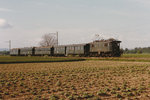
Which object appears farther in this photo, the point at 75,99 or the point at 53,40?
the point at 53,40

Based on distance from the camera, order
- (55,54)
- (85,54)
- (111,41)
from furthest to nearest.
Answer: (55,54) < (85,54) < (111,41)

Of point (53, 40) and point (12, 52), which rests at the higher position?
point (53, 40)

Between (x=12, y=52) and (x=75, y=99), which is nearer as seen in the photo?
(x=75, y=99)

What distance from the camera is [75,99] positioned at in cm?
781

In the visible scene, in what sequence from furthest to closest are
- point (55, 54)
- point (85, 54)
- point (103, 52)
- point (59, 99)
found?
point (55, 54) < point (85, 54) < point (103, 52) < point (59, 99)

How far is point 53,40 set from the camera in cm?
9675

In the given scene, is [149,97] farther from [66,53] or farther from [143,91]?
[66,53]

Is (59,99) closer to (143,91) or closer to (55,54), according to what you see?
(143,91)

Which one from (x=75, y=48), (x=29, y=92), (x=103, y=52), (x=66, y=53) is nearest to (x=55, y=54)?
(x=66, y=53)

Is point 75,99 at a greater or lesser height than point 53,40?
lesser

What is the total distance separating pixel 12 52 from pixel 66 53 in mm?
44633

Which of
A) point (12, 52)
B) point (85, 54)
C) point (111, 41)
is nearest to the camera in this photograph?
point (111, 41)

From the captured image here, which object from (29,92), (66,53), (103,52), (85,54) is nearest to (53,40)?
(66,53)

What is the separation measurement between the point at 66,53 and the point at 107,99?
46462mm
